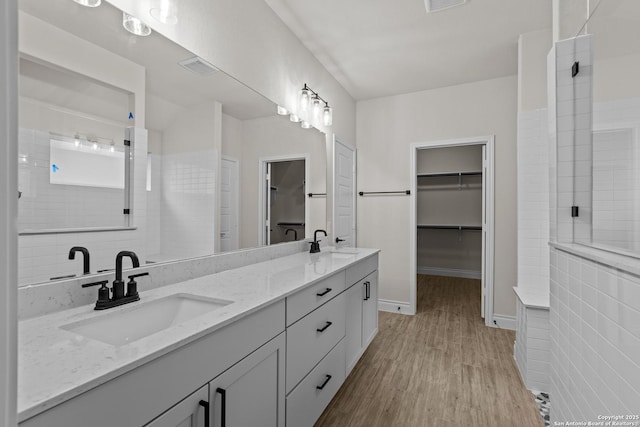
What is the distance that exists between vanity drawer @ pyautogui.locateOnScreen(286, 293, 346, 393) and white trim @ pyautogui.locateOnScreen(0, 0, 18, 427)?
102 cm

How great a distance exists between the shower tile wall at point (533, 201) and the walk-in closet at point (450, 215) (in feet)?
8.14

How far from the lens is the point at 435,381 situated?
218cm

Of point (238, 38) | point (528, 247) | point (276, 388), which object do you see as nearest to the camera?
point (276, 388)

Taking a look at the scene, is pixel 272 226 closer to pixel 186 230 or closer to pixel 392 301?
pixel 186 230

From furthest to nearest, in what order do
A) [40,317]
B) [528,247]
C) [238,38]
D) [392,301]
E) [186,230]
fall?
[392,301]
[528,247]
[238,38]
[186,230]
[40,317]

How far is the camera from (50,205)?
1.04 m

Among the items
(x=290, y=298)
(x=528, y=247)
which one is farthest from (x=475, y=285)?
(x=290, y=298)

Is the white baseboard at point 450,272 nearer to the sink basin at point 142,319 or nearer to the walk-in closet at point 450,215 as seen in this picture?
the walk-in closet at point 450,215

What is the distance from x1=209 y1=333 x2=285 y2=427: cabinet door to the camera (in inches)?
36.8

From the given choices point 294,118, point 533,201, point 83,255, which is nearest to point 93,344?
point 83,255

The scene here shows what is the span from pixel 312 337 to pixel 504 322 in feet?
8.31

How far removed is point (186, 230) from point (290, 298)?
0.65 metres

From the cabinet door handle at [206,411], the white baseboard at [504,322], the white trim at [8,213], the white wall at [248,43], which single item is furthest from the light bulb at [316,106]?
the white baseboard at [504,322]

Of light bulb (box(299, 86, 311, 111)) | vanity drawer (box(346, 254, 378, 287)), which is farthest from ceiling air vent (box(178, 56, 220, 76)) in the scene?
vanity drawer (box(346, 254, 378, 287))
